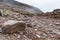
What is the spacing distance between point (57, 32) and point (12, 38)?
4.02 ft

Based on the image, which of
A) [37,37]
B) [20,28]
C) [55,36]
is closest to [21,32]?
[20,28]

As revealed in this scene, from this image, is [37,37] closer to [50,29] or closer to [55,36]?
[55,36]

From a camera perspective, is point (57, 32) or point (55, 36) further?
point (57, 32)

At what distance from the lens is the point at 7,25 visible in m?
3.51

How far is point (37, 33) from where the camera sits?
393 centimetres

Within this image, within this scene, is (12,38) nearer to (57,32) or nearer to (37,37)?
(37,37)

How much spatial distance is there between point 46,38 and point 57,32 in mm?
551

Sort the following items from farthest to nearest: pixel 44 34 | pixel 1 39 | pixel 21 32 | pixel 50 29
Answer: pixel 50 29 → pixel 44 34 → pixel 21 32 → pixel 1 39

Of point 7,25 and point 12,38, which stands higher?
point 7,25

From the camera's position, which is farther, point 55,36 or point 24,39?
point 55,36

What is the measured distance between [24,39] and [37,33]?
0.49 metres

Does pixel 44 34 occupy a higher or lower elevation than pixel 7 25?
lower

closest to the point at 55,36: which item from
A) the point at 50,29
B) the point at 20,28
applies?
the point at 50,29

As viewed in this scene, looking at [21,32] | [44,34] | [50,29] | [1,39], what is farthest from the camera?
[50,29]
